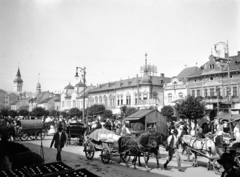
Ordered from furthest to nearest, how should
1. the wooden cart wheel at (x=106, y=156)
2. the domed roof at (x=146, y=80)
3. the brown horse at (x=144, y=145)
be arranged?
the domed roof at (x=146, y=80) < the wooden cart wheel at (x=106, y=156) < the brown horse at (x=144, y=145)

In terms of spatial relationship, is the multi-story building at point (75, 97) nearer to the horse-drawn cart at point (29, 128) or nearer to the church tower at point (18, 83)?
the church tower at point (18, 83)

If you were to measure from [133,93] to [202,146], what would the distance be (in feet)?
170

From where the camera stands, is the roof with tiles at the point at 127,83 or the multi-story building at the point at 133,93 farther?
the roof with tiles at the point at 127,83

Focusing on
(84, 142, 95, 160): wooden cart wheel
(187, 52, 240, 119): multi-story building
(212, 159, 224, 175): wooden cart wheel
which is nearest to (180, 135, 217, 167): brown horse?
(212, 159, 224, 175): wooden cart wheel

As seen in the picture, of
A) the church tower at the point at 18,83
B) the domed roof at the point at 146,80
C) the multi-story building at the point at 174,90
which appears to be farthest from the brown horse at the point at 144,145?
the church tower at the point at 18,83

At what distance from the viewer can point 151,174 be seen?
9.82 metres

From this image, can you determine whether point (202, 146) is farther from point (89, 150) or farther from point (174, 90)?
point (174, 90)

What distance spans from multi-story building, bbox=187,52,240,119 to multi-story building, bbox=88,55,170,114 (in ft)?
36.9

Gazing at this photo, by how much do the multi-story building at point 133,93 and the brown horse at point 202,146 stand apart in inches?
1613

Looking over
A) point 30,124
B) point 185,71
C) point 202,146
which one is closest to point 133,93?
point 185,71

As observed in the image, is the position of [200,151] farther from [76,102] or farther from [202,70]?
[76,102]

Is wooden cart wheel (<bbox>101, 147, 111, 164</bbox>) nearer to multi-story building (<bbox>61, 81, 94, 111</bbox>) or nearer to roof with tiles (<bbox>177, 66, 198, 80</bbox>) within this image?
roof with tiles (<bbox>177, 66, 198, 80</bbox>)

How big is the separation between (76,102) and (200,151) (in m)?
74.6

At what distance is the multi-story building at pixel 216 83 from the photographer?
38.1m
